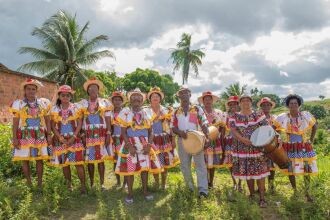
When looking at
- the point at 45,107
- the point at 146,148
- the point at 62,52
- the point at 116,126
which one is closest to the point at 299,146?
the point at 146,148

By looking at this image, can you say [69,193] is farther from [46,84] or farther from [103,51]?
[103,51]

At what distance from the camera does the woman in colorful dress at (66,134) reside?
6.42m

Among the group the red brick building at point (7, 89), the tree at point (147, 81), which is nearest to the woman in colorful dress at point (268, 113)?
the red brick building at point (7, 89)

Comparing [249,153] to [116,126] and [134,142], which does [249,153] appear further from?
[116,126]

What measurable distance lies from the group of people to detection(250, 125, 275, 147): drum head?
0.42ft

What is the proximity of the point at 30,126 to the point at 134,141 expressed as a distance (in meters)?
1.90

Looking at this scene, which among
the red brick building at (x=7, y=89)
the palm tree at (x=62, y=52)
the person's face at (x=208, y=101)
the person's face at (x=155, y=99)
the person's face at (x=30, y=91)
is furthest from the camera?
the palm tree at (x=62, y=52)

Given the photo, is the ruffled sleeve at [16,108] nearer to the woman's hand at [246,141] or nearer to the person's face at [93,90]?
the person's face at [93,90]

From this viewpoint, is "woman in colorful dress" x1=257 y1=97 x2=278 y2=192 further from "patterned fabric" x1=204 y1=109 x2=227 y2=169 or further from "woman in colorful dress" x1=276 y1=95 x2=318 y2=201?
"patterned fabric" x1=204 y1=109 x2=227 y2=169

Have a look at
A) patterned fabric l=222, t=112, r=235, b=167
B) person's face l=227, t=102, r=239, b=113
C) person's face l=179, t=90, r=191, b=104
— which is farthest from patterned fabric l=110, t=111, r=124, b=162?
person's face l=227, t=102, r=239, b=113

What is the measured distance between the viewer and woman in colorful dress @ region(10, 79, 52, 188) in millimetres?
6375

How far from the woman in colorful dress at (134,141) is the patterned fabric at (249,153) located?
1.41 meters

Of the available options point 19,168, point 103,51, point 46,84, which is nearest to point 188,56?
point 103,51

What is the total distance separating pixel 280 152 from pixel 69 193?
3.66 m
